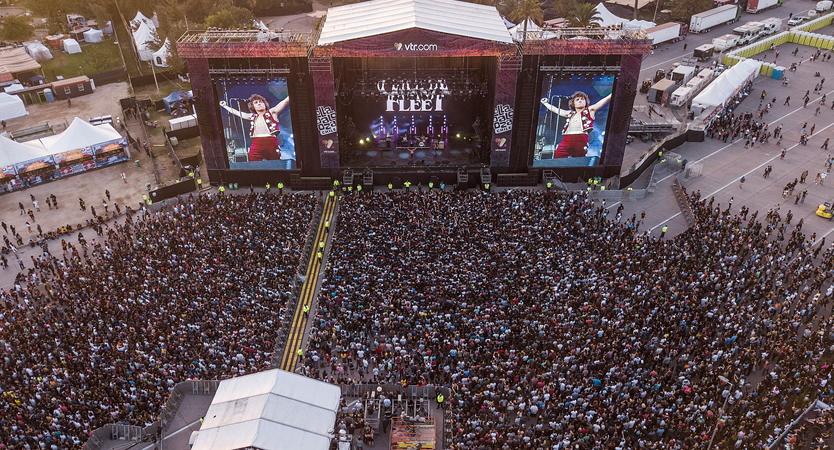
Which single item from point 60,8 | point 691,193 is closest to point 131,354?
point 691,193

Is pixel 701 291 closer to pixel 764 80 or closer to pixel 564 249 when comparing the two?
pixel 564 249

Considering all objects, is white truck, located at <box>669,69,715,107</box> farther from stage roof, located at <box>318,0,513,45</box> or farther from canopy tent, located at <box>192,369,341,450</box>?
canopy tent, located at <box>192,369,341,450</box>

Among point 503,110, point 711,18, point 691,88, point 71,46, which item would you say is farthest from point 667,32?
point 71,46

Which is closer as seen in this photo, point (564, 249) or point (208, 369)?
point (208, 369)

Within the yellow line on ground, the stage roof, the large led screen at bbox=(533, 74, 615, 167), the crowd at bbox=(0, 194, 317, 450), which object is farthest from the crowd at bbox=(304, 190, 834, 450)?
the stage roof

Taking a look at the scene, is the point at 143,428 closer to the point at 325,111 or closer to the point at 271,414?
the point at 271,414

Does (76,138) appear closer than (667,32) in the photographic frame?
Yes

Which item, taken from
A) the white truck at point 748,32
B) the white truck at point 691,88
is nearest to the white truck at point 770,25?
the white truck at point 748,32
